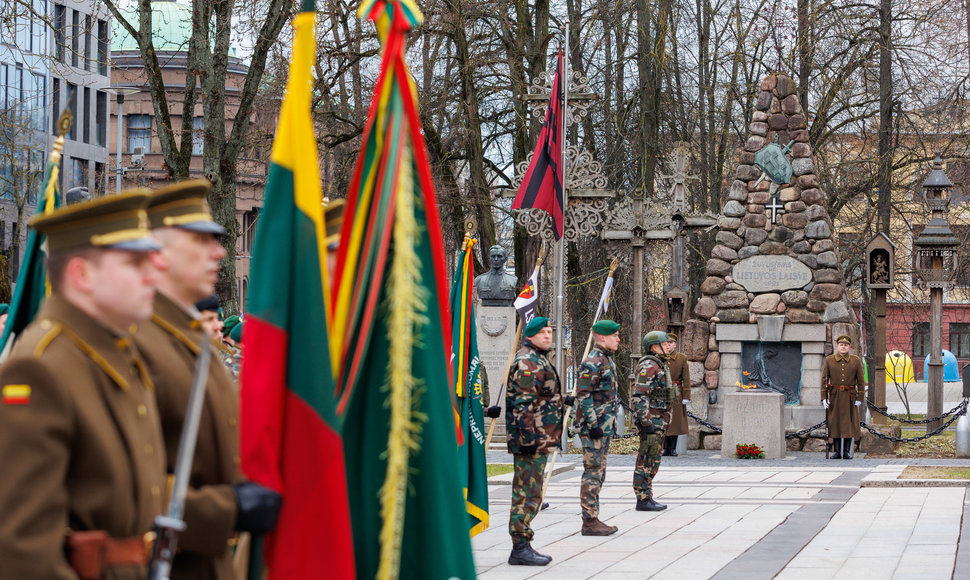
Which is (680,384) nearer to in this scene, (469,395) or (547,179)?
(547,179)

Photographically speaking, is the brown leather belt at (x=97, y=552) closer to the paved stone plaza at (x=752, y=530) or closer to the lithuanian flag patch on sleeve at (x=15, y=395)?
the lithuanian flag patch on sleeve at (x=15, y=395)

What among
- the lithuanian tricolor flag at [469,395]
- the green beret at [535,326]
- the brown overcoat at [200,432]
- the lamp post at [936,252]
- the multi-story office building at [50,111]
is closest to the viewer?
the brown overcoat at [200,432]

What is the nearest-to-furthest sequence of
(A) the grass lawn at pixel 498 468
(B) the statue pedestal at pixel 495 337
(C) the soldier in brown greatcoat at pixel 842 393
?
1. (A) the grass lawn at pixel 498 468
2. (C) the soldier in brown greatcoat at pixel 842 393
3. (B) the statue pedestal at pixel 495 337

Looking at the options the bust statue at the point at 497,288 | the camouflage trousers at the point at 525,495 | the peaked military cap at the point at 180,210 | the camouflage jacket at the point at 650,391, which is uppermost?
the bust statue at the point at 497,288

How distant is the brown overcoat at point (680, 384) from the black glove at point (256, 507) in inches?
736

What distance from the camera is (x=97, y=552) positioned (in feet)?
10.2

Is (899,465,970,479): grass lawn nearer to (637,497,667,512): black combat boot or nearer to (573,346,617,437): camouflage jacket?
(637,497,667,512): black combat boot

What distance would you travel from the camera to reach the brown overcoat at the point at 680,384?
71.7 ft

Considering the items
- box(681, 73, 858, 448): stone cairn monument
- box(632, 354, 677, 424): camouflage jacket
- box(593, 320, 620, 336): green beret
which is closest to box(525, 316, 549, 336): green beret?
box(593, 320, 620, 336): green beret

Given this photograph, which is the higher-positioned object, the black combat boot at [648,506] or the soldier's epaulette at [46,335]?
the soldier's epaulette at [46,335]

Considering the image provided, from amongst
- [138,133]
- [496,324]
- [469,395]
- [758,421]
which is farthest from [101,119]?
[469,395]

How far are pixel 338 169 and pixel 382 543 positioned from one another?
74.4ft

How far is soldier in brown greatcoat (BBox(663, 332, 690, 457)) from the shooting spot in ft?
71.7

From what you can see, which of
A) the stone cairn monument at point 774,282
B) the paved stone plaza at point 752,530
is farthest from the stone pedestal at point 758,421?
the paved stone plaza at point 752,530
